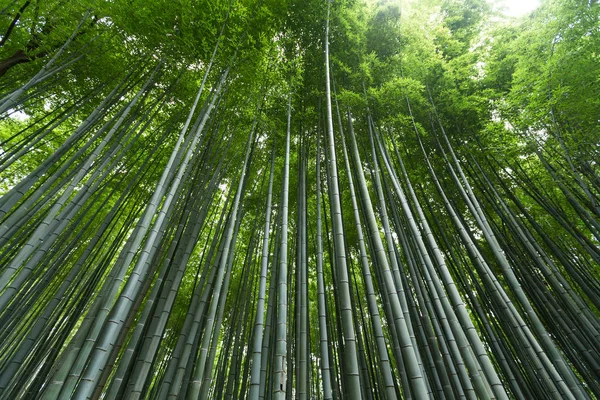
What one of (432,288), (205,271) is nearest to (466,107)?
(432,288)

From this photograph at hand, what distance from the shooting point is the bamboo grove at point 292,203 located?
1.64 meters

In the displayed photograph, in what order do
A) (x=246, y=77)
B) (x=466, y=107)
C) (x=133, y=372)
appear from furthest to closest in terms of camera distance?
(x=466, y=107) → (x=246, y=77) → (x=133, y=372)

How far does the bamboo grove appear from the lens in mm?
1636

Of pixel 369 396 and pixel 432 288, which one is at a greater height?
pixel 432 288

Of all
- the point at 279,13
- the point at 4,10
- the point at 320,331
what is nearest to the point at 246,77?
the point at 279,13

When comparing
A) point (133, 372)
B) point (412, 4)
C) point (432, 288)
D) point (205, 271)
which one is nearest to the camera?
point (133, 372)

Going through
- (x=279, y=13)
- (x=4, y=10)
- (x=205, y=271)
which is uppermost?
(x=279, y=13)

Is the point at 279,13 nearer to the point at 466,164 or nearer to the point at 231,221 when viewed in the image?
the point at 231,221

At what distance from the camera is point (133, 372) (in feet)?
4.93

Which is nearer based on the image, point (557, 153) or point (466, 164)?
point (557, 153)

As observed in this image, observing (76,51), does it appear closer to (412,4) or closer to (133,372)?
(133,372)

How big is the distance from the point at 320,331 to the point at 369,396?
763mm

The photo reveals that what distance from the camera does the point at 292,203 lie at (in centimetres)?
420

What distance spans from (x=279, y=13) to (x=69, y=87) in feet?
8.44
